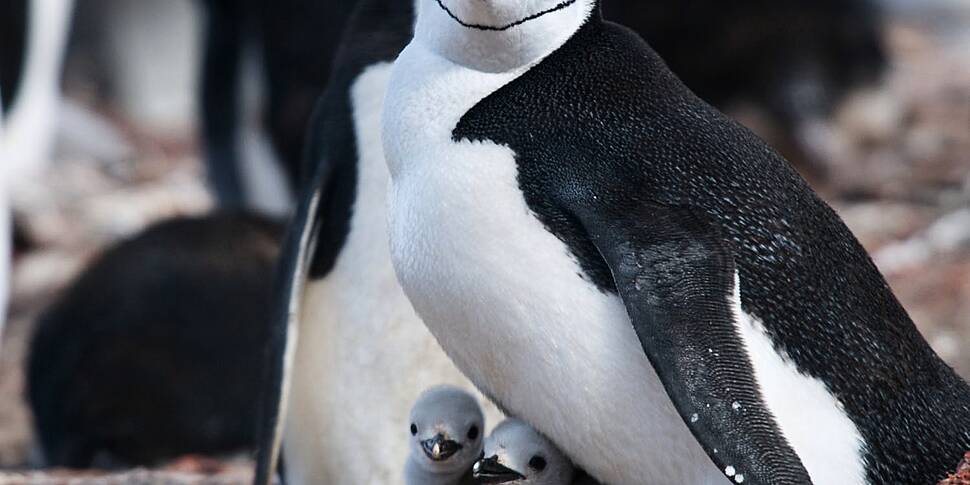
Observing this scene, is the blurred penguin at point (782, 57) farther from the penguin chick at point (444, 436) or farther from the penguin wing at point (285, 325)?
the penguin chick at point (444, 436)

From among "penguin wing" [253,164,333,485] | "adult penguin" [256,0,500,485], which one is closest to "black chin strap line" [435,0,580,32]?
"adult penguin" [256,0,500,485]

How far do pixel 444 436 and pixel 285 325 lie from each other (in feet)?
2.17

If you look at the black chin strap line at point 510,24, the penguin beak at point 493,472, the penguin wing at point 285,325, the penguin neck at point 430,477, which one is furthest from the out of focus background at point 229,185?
the black chin strap line at point 510,24

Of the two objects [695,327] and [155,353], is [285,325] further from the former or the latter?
[155,353]

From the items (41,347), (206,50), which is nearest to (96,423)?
(41,347)

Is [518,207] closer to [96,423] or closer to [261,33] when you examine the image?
[96,423]

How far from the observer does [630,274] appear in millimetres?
2100

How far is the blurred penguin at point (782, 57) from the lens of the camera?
8156mm

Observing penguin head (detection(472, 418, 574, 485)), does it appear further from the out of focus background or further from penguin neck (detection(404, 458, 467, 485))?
the out of focus background

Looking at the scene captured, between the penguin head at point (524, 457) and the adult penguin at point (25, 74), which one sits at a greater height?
the penguin head at point (524, 457)

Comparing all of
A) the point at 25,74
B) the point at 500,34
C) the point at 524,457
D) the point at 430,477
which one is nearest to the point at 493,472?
the point at 524,457

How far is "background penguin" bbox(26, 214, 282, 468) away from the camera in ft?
16.1

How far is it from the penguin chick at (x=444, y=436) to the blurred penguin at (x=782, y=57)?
555 cm

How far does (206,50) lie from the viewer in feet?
26.1
